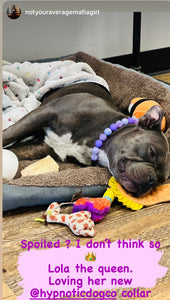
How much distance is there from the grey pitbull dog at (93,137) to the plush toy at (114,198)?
39mm

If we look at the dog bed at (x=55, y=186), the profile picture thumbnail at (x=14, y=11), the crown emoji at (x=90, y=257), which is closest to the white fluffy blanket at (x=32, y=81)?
the profile picture thumbnail at (x=14, y=11)

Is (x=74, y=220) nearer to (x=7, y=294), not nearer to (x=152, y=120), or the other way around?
(x=7, y=294)

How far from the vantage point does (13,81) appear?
10.7ft

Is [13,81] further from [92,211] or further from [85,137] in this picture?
[92,211]

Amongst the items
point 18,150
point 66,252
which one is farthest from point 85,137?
point 66,252

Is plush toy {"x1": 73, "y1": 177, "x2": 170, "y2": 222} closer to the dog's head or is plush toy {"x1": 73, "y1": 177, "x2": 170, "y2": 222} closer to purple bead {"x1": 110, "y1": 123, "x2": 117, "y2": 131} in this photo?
the dog's head

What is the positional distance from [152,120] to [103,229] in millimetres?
588

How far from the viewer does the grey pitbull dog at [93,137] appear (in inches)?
87.3

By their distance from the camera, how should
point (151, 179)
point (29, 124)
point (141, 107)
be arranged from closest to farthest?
point (151, 179) < point (29, 124) < point (141, 107)

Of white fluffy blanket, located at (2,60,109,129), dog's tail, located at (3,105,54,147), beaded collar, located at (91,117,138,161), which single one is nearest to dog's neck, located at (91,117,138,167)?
beaded collar, located at (91,117,138,161)

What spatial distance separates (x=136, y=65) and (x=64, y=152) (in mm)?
1995

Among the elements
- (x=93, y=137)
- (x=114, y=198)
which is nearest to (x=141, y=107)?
(x=93, y=137)

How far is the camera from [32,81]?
11.0 feet

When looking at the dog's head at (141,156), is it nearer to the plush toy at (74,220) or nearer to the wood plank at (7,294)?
the plush toy at (74,220)
